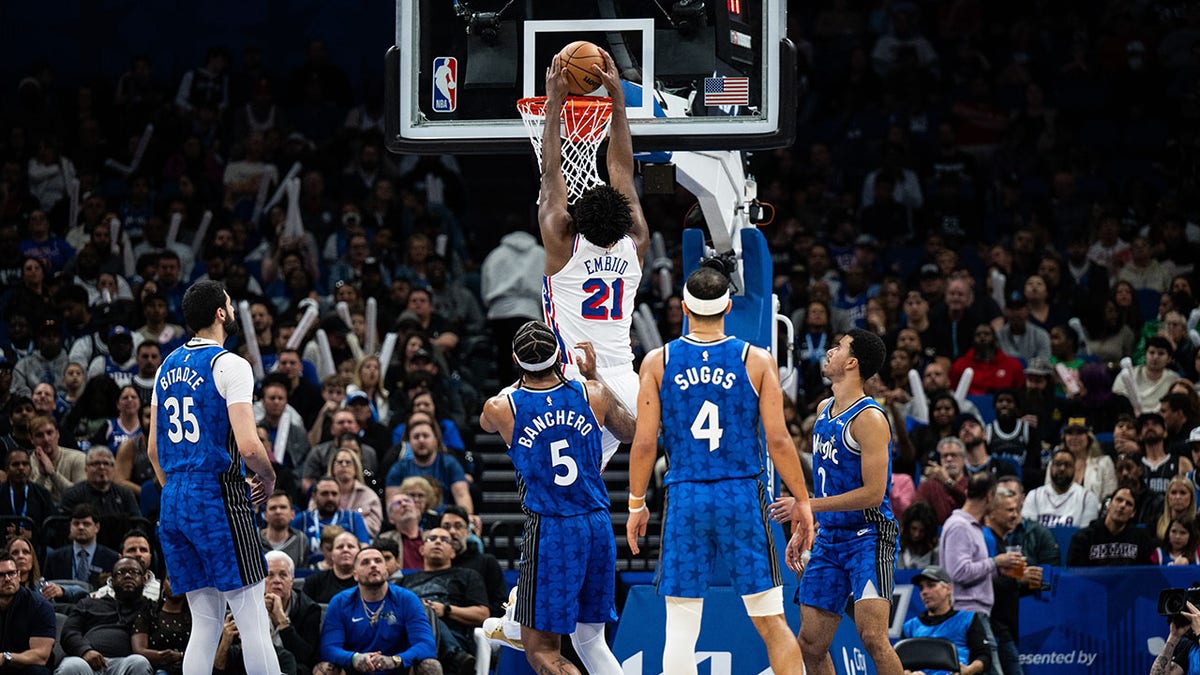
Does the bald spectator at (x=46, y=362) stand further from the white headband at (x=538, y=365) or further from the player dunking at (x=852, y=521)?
the player dunking at (x=852, y=521)

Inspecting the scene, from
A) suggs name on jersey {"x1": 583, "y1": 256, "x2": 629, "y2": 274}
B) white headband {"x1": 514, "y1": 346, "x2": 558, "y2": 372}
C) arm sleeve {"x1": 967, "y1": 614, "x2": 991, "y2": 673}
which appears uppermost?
suggs name on jersey {"x1": 583, "y1": 256, "x2": 629, "y2": 274}

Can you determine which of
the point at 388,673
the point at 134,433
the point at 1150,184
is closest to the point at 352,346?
the point at 134,433

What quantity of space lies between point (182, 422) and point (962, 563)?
6361 mm

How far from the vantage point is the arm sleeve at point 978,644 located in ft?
40.3

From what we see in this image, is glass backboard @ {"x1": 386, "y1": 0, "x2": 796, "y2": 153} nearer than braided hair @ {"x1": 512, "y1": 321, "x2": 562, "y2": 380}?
No

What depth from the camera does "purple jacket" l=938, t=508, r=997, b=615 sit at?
12930 mm

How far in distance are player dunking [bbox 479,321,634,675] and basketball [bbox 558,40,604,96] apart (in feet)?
5.14

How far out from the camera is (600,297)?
32.8ft

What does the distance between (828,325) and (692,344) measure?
8758mm

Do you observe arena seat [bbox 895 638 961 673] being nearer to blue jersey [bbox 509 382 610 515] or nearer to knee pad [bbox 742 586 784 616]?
knee pad [bbox 742 586 784 616]

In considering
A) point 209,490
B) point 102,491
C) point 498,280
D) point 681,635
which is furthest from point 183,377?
point 498,280

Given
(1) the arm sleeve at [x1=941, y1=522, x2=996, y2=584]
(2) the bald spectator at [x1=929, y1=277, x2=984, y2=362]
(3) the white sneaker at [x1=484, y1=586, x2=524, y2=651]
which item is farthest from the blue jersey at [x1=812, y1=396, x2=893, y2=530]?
(2) the bald spectator at [x1=929, y1=277, x2=984, y2=362]

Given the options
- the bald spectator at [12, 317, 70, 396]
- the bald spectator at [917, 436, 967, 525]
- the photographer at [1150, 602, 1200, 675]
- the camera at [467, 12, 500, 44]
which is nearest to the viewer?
the camera at [467, 12, 500, 44]

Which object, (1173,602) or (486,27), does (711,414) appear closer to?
(486,27)
